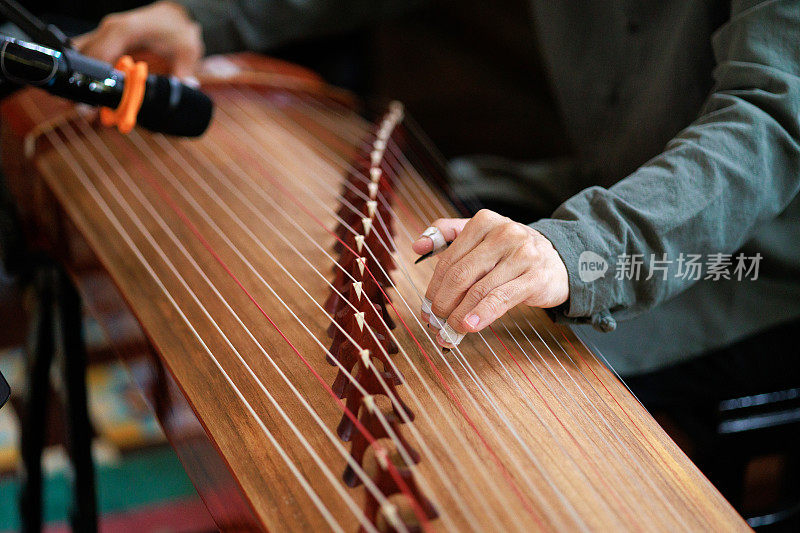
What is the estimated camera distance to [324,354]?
2.89 feet

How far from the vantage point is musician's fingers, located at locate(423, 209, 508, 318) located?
0.86m

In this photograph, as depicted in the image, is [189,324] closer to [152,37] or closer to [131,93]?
[131,93]

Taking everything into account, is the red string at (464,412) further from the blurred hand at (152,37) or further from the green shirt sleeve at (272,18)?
the green shirt sleeve at (272,18)

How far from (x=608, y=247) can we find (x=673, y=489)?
1.08 feet

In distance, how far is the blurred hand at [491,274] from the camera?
32.6 inches

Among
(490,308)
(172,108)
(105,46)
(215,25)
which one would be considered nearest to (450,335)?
(490,308)

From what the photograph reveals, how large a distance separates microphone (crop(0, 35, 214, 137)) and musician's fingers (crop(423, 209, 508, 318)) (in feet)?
1.67

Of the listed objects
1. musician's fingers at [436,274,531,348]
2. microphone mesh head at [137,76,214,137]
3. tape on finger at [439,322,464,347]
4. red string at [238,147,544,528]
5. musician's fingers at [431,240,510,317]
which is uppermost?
microphone mesh head at [137,76,214,137]

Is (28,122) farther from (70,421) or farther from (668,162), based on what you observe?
(668,162)

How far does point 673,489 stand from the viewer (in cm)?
72

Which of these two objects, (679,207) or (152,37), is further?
(152,37)

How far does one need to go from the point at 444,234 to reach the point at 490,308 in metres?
0.16

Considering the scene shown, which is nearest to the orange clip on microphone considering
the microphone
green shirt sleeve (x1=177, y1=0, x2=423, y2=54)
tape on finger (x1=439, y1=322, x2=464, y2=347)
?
the microphone

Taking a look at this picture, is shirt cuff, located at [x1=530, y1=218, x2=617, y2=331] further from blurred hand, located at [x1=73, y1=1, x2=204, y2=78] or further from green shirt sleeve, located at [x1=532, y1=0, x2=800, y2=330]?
blurred hand, located at [x1=73, y1=1, x2=204, y2=78]
